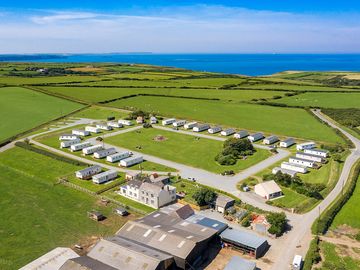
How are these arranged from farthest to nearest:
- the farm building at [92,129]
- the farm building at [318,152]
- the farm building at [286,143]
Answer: the farm building at [92,129], the farm building at [286,143], the farm building at [318,152]

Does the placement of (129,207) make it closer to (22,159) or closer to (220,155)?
(220,155)

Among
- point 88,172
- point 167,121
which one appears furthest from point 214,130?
point 88,172

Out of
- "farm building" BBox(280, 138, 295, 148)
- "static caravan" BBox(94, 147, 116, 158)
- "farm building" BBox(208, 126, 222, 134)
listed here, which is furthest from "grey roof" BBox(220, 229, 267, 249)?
"farm building" BBox(208, 126, 222, 134)

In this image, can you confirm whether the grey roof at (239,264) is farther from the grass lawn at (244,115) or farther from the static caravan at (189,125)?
the static caravan at (189,125)

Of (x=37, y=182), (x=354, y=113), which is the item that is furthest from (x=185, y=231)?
(x=354, y=113)

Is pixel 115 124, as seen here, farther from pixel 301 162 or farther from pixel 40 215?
pixel 301 162

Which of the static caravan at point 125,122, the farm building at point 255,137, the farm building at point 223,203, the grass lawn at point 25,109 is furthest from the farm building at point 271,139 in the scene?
the grass lawn at point 25,109
